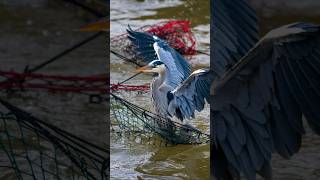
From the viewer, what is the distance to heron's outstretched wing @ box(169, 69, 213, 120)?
3.29 meters

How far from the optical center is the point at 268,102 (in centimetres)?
239

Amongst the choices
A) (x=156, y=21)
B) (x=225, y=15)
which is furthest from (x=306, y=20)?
(x=156, y=21)

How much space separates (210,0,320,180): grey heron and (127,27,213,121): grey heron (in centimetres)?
77

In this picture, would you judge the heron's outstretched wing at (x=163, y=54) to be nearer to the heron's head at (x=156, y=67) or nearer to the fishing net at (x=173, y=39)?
the heron's head at (x=156, y=67)

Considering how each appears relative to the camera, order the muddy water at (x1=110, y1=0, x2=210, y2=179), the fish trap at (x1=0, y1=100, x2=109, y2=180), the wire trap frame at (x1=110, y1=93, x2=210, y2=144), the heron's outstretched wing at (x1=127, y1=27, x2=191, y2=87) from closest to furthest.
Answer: the fish trap at (x1=0, y1=100, x2=109, y2=180)
the muddy water at (x1=110, y1=0, x2=210, y2=179)
the wire trap frame at (x1=110, y1=93, x2=210, y2=144)
the heron's outstretched wing at (x1=127, y1=27, x2=191, y2=87)

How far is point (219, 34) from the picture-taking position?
242 cm

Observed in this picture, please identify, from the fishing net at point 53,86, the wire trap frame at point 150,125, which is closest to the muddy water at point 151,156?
the wire trap frame at point 150,125

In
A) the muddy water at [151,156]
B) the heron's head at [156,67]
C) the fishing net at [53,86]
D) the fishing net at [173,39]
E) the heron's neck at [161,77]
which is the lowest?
the muddy water at [151,156]

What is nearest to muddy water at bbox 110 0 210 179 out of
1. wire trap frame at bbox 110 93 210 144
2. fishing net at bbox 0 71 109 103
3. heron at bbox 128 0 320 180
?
wire trap frame at bbox 110 93 210 144

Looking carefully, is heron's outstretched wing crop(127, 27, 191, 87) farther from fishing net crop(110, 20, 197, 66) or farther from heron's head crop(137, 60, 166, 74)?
fishing net crop(110, 20, 197, 66)

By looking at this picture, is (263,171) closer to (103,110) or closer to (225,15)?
(225,15)

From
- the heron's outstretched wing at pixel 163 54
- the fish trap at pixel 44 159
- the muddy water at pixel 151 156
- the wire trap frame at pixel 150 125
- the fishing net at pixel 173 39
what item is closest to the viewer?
the fish trap at pixel 44 159

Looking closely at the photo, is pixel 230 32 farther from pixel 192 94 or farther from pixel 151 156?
pixel 151 156

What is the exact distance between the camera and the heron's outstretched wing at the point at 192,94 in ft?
10.8
